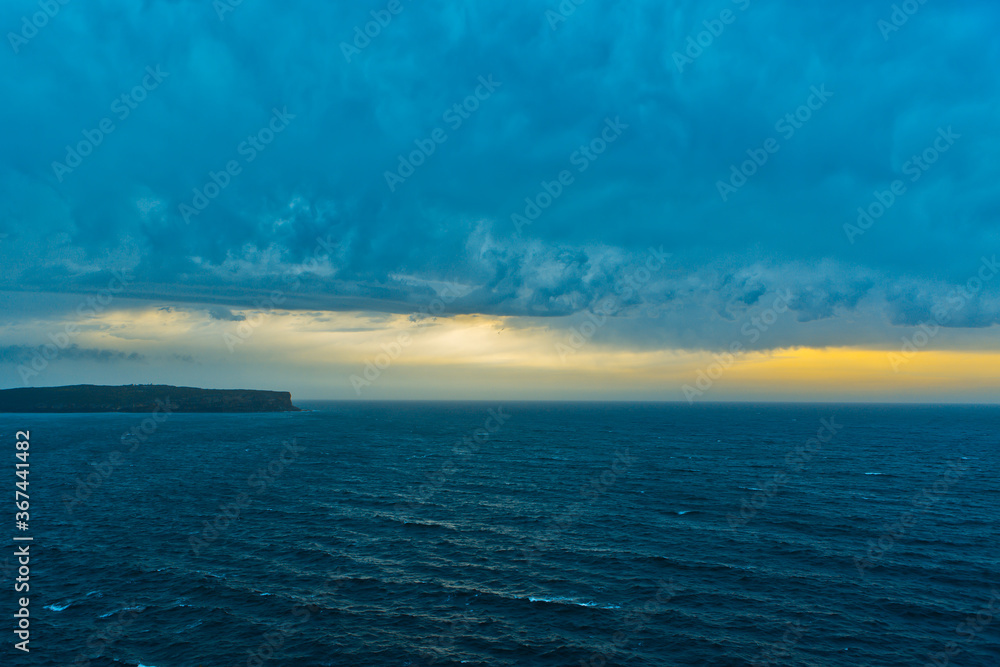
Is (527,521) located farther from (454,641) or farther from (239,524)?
(239,524)

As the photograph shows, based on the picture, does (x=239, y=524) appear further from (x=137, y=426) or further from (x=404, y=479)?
(x=137, y=426)

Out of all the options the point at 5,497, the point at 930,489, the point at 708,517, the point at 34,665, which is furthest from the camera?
the point at 930,489

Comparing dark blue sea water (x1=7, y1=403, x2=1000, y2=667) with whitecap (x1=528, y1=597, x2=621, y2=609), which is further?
whitecap (x1=528, y1=597, x2=621, y2=609)

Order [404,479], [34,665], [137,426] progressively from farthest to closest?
1. [137,426]
2. [404,479]
3. [34,665]

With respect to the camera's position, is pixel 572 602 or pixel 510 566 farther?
pixel 510 566

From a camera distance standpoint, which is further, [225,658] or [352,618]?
[352,618]

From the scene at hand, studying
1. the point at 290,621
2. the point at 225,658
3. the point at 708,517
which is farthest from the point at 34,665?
the point at 708,517

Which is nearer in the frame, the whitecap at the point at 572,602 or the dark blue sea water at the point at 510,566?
the dark blue sea water at the point at 510,566
